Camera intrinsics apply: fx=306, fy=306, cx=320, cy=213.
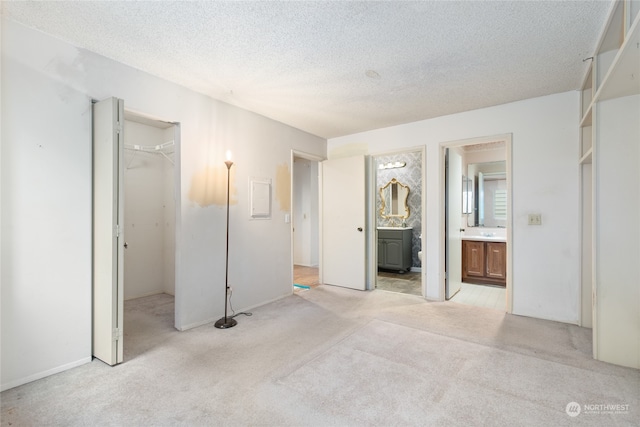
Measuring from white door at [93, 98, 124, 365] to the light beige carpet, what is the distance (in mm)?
236

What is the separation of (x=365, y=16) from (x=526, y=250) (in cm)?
298

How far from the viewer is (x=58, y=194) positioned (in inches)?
86.6

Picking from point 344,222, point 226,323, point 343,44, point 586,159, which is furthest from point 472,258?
point 343,44

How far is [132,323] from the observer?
3.15 metres

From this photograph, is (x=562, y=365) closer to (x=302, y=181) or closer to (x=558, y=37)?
(x=558, y=37)

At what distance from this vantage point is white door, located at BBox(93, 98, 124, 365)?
2.24 meters

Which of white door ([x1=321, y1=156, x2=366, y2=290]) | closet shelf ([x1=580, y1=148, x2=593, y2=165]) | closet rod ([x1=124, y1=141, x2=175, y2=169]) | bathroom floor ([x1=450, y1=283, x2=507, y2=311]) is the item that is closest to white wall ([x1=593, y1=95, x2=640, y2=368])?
closet shelf ([x1=580, y1=148, x2=593, y2=165])

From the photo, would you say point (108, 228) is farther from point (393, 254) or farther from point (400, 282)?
point (393, 254)

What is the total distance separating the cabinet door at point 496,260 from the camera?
4.76 meters

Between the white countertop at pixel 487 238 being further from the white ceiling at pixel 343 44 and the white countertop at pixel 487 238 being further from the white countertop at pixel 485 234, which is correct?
the white ceiling at pixel 343 44

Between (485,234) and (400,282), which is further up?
(485,234)

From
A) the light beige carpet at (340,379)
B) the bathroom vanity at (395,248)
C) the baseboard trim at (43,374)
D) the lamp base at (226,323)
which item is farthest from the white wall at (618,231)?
the baseboard trim at (43,374)

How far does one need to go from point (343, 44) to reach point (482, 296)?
3716 mm

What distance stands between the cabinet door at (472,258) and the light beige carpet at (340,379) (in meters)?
1.81
